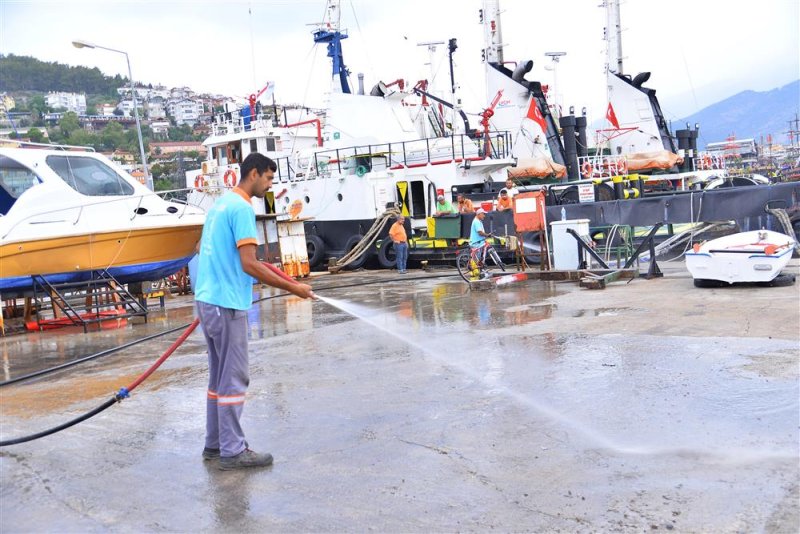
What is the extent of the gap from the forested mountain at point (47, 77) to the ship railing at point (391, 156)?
6053 inches

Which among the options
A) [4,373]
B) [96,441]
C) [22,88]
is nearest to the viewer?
[96,441]

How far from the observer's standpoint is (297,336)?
1026 centimetres

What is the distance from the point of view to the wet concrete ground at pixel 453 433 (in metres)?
4.09

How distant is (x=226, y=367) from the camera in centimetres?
507

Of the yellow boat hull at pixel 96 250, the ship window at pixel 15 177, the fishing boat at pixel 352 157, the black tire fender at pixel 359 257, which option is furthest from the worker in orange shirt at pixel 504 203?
the ship window at pixel 15 177

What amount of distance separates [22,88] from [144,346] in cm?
17354

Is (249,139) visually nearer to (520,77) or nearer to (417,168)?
(417,168)

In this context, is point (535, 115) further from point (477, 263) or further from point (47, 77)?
point (47, 77)

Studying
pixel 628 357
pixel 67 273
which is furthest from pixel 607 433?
pixel 67 273

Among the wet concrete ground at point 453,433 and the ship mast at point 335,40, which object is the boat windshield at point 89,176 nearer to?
the wet concrete ground at point 453,433

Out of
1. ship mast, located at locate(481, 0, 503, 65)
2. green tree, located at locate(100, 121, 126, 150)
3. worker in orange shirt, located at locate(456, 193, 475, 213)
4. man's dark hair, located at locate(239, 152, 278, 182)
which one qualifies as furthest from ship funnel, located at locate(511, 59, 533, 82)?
green tree, located at locate(100, 121, 126, 150)

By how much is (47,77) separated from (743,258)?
579 ft

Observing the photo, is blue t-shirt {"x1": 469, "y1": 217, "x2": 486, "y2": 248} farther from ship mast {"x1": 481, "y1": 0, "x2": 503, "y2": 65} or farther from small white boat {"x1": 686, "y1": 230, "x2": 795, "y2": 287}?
ship mast {"x1": 481, "y1": 0, "x2": 503, "y2": 65}

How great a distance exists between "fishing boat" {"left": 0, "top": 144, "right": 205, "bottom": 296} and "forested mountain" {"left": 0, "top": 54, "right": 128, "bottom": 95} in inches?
6407
